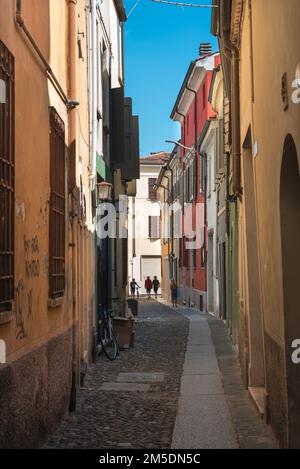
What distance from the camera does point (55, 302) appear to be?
26.7 ft

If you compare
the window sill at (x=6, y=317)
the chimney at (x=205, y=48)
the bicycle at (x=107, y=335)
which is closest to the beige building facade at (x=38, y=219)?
the window sill at (x=6, y=317)

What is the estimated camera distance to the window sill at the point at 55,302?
7.88m

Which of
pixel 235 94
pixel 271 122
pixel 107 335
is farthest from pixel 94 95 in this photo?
pixel 271 122

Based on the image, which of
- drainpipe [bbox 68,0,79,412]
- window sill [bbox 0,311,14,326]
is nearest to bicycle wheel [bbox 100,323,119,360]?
drainpipe [bbox 68,0,79,412]

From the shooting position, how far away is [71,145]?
9.93 m

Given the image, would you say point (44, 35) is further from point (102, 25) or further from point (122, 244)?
point (122, 244)

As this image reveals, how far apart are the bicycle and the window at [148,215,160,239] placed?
4206 centimetres

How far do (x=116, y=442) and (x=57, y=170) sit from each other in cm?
293

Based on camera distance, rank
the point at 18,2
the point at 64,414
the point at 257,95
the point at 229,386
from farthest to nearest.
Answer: the point at 229,386
the point at 64,414
the point at 257,95
the point at 18,2

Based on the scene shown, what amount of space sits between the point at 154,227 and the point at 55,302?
4980 cm

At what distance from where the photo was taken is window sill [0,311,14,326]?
5.55 meters

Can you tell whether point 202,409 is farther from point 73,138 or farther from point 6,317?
point 6,317

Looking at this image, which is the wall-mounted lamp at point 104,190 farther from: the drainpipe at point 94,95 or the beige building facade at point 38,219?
the beige building facade at point 38,219

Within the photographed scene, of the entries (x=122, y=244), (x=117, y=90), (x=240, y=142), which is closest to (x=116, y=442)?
(x=240, y=142)
